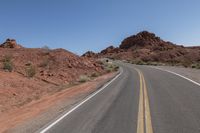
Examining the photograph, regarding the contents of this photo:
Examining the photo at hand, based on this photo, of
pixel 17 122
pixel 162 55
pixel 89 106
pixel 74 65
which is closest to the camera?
pixel 17 122

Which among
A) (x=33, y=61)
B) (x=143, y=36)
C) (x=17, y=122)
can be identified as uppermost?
(x=143, y=36)

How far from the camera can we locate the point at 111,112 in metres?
11.1

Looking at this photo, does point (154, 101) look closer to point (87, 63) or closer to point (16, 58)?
point (16, 58)

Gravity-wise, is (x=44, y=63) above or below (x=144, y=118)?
above

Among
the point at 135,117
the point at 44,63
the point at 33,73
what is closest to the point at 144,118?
the point at 135,117

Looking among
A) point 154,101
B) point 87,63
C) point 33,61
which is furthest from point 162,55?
point 154,101

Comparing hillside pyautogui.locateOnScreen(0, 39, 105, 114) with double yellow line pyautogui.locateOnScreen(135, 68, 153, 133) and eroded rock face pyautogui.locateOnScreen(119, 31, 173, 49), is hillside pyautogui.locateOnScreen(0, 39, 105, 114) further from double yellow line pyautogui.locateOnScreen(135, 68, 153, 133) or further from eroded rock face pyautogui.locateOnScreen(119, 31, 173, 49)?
eroded rock face pyautogui.locateOnScreen(119, 31, 173, 49)

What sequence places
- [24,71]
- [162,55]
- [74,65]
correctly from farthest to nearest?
1. [162,55]
2. [74,65]
3. [24,71]

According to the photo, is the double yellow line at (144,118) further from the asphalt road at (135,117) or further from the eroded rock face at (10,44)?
the eroded rock face at (10,44)

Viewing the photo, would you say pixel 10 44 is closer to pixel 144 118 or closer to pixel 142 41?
pixel 144 118

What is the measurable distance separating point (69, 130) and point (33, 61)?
29.6m

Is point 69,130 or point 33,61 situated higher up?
point 33,61

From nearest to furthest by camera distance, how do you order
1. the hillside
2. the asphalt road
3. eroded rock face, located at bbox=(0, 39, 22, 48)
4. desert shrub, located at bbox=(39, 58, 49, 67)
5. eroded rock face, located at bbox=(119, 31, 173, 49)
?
the asphalt road
the hillside
desert shrub, located at bbox=(39, 58, 49, 67)
eroded rock face, located at bbox=(0, 39, 22, 48)
eroded rock face, located at bbox=(119, 31, 173, 49)

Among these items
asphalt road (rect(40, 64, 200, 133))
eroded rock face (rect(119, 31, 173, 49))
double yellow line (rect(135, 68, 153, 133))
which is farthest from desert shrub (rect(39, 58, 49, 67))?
eroded rock face (rect(119, 31, 173, 49))
